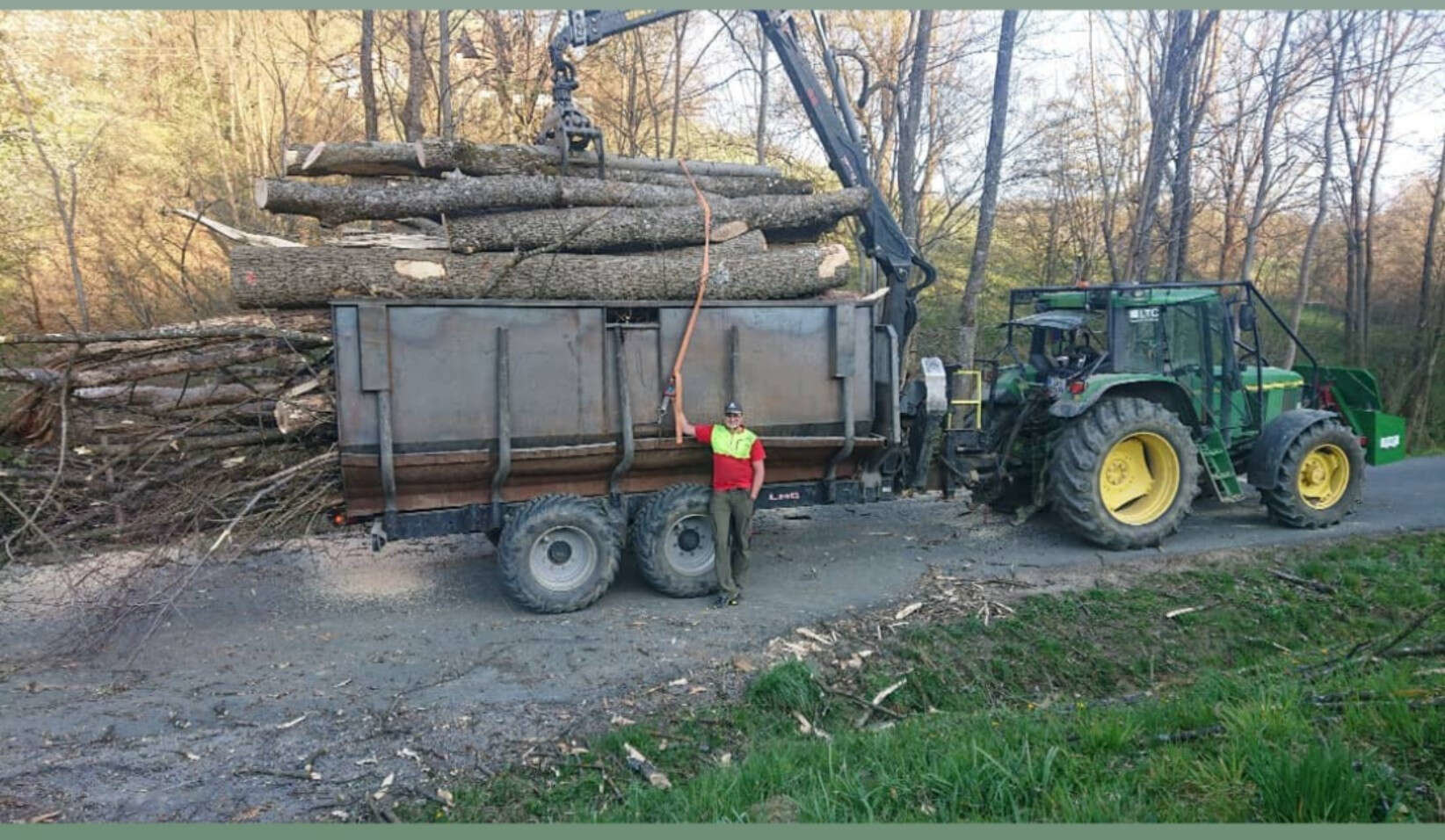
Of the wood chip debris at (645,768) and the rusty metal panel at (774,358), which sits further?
the rusty metal panel at (774,358)

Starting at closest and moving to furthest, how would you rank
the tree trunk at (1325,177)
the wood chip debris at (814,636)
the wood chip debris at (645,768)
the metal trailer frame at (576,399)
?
1. the wood chip debris at (645,768)
2. the wood chip debris at (814,636)
3. the metal trailer frame at (576,399)
4. the tree trunk at (1325,177)

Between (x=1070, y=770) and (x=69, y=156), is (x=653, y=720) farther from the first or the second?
(x=69, y=156)

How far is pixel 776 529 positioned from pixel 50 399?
6.15 meters

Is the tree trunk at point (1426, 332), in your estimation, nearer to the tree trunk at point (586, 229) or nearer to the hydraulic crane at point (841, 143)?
the hydraulic crane at point (841, 143)

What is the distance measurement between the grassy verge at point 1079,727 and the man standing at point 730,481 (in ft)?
3.88

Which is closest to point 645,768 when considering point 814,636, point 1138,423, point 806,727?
point 806,727

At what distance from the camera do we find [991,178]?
526 inches

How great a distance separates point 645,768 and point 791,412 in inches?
142

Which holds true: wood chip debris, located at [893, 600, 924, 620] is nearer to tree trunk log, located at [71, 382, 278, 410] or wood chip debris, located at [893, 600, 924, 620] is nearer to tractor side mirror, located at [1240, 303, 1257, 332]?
tractor side mirror, located at [1240, 303, 1257, 332]

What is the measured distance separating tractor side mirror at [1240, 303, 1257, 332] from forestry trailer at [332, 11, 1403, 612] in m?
0.04

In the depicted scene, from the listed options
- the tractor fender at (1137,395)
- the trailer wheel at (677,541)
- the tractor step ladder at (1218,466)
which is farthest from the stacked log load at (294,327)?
the tractor step ladder at (1218,466)

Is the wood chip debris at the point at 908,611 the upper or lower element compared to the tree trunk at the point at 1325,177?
lower

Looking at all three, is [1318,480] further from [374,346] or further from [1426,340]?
[1426,340]

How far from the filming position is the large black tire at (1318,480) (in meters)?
8.87
